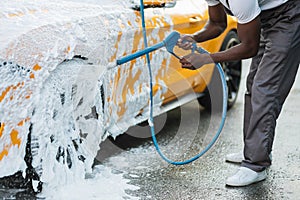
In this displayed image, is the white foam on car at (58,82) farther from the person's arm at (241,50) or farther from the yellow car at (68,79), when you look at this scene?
the person's arm at (241,50)

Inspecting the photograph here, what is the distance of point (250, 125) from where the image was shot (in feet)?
14.8

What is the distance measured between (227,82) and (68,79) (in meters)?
3.02

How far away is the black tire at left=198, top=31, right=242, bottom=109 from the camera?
6367mm

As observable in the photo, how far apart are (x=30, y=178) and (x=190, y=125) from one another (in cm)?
265

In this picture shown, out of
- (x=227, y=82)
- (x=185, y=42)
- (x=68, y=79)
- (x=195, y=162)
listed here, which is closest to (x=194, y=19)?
(x=227, y=82)

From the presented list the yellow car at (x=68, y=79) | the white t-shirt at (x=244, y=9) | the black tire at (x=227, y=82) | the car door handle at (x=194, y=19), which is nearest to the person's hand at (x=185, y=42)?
the yellow car at (x=68, y=79)

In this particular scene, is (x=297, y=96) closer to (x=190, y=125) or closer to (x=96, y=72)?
(x=190, y=125)

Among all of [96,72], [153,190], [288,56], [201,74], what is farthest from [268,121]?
[201,74]

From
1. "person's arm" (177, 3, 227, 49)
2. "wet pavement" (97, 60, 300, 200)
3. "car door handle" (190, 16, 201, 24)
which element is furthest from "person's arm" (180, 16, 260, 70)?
"car door handle" (190, 16, 201, 24)

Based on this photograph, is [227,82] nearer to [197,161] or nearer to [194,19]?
[194,19]

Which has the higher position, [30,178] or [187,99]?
[30,178]

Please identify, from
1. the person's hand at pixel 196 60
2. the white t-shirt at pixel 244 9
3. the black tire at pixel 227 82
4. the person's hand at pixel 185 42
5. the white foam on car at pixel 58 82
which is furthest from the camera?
the black tire at pixel 227 82

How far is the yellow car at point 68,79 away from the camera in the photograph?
142 inches

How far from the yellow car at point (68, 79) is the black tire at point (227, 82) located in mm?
1307
